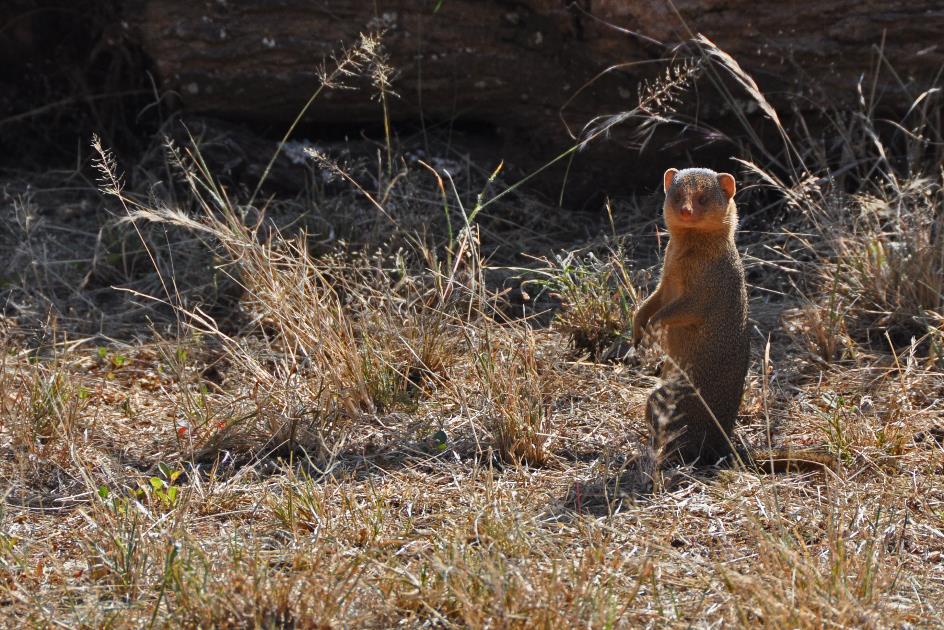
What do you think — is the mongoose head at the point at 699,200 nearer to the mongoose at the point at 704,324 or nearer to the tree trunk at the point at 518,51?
the mongoose at the point at 704,324

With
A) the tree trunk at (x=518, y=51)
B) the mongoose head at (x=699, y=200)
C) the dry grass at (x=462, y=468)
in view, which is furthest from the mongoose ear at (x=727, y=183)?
the tree trunk at (x=518, y=51)

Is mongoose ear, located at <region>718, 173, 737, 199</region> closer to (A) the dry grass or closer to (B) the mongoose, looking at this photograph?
(B) the mongoose

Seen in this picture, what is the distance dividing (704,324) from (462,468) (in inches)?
34.8

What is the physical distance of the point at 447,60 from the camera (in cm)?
532

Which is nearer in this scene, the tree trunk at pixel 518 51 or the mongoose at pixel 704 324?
the mongoose at pixel 704 324

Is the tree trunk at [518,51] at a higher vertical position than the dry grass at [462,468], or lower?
higher

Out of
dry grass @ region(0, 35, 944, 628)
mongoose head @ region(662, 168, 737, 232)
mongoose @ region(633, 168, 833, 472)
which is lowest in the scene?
dry grass @ region(0, 35, 944, 628)

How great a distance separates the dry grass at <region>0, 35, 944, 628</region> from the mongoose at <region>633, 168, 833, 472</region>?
127 millimetres

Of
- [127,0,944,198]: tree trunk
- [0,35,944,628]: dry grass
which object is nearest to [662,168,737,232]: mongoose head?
[0,35,944,628]: dry grass

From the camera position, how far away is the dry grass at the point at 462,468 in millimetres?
2514

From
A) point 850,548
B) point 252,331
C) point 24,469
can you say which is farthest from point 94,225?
point 850,548

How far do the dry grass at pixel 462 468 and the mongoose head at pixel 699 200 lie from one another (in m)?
0.52

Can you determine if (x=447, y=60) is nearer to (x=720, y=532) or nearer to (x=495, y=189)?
(x=495, y=189)

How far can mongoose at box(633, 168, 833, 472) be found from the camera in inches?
134
